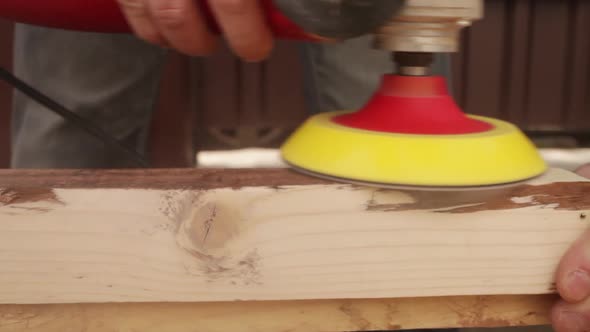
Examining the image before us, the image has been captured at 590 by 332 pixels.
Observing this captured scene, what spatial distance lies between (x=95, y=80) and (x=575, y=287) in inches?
29.3

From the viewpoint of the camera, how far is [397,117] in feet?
1.82

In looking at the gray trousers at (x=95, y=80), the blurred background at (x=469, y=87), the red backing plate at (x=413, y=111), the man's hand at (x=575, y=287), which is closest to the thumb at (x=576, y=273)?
the man's hand at (x=575, y=287)

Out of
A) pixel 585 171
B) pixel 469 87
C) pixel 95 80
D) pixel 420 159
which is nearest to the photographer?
pixel 420 159

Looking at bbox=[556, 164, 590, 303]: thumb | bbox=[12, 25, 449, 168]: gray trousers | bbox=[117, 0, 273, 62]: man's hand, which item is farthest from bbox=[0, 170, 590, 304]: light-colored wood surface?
bbox=[12, 25, 449, 168]: gray trousers

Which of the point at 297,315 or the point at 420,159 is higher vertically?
the point at 420,159

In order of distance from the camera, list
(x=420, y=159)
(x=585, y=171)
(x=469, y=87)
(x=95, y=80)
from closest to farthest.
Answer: (x=420, y=159) → (x=585, y=171) → (x=95, y=80) → (x=469, y=87)

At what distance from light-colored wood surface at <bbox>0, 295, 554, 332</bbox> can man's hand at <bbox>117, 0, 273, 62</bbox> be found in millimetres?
235

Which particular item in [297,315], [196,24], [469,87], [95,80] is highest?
[196,24]

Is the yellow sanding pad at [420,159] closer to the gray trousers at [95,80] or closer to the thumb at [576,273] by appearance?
the thumb at [576,273]

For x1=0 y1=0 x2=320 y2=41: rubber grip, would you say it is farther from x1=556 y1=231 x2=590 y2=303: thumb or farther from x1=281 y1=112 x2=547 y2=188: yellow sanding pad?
x1=556 y1=231 x2=590 y2=303: thumb

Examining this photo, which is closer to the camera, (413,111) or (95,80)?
(413,111)

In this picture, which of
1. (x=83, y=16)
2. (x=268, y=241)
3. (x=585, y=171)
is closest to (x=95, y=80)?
(x=83, y=16)

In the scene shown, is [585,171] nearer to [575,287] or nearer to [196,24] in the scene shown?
[575,287]

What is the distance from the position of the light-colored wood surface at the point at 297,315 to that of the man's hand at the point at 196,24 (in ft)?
0.77
